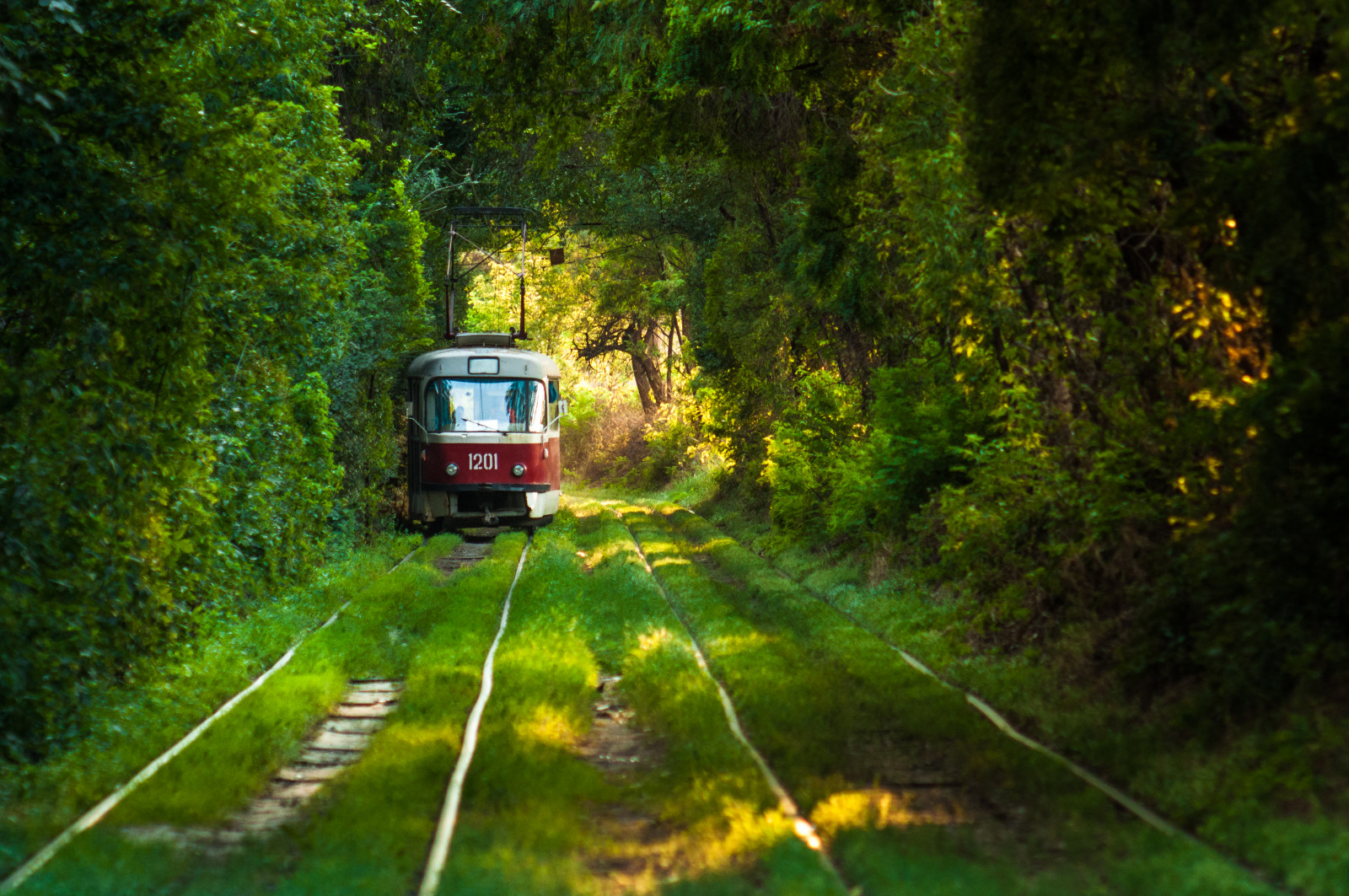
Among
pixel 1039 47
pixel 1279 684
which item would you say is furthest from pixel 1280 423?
pixel 1039 47

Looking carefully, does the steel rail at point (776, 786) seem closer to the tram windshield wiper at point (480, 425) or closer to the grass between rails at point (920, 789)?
the grass between rails at point (920, 789)

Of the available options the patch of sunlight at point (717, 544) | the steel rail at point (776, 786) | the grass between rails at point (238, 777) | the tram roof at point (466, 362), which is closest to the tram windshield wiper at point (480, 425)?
the tram roof at point (466, 362)

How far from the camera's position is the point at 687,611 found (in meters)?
15.7

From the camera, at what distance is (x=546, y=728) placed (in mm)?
9375

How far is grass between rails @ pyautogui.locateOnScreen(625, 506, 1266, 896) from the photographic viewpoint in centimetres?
593

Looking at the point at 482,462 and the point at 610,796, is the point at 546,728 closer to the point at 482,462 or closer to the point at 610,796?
the point at 610,796

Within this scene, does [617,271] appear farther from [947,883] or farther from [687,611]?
[947,883]

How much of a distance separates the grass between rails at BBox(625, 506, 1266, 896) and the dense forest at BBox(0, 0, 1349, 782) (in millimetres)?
1210

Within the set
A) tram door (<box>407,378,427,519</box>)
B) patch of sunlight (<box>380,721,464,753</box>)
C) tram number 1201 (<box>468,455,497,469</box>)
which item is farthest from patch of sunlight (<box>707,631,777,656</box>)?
tram door (<box>407,378,427,519</box>)

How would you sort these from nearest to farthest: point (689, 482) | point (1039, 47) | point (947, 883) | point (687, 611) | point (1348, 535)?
1. point (947, 883)
2. point (1348, 535)
3. point (1039, 47)
4. point (687, 611)
5. point (689, 482)

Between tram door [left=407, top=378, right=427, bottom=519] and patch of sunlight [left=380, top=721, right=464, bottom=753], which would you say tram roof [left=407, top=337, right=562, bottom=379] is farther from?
patch of sunlight [left=380, top=721, right=464, bottom=753]


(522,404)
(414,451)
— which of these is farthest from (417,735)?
(414,451)

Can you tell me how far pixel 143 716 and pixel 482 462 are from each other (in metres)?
16.3

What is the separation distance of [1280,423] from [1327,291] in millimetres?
775
